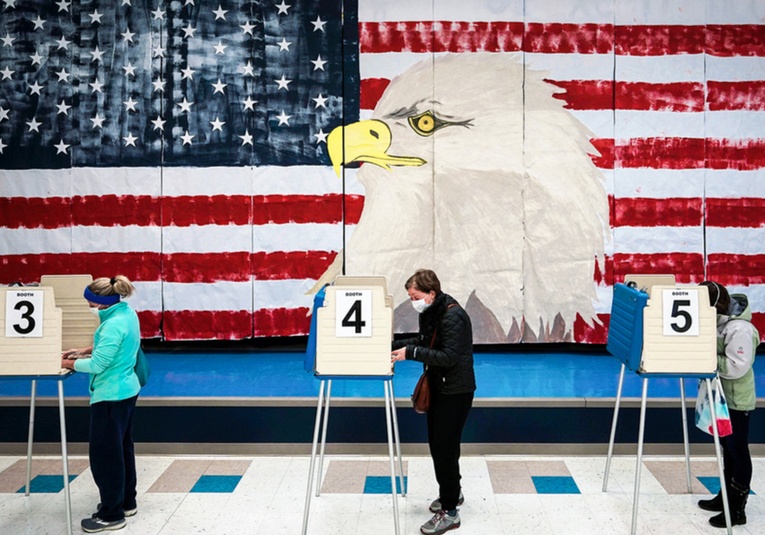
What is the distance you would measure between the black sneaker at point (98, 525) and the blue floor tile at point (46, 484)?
63 cm

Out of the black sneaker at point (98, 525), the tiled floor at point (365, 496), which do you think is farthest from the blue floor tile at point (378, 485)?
the black sneaker at point (98, 525)

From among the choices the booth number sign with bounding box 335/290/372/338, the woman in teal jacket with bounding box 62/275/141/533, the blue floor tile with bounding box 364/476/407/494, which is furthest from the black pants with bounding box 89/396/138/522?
the blue floor tile with bounding box 364/476/407/494

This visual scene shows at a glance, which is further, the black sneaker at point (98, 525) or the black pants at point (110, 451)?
the black sneaker at point (98, 525)

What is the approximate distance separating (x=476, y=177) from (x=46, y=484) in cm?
410

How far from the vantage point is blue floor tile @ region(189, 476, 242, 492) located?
445cm

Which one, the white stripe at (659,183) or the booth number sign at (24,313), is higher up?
the white stripe at (659,183)

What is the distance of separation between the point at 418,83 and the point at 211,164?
1941 mm

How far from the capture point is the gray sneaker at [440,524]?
383 centimetres

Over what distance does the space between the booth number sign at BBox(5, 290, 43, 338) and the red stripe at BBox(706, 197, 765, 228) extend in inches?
215

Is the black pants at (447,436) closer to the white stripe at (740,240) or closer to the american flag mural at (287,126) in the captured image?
the american flag mural at (287,126)

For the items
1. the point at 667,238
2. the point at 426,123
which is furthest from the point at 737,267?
the point at 426,123

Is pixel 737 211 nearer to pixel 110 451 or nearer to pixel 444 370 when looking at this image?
pixel 444 370

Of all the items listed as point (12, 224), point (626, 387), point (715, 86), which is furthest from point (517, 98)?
point (12, 224)

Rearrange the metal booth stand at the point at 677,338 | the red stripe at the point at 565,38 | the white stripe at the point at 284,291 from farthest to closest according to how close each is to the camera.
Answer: the white stripe at the point at 284,291 → the red stripe at the point at 565,38 → the metal booth stand at the point at 677,338
